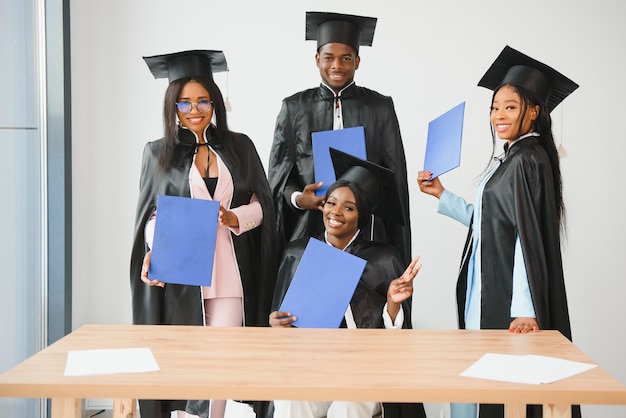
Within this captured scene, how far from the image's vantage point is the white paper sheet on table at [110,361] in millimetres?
2043

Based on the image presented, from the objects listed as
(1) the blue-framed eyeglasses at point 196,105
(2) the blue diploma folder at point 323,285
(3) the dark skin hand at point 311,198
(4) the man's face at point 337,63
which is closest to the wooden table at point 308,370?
(2) the blue diploma folder at point 323,285

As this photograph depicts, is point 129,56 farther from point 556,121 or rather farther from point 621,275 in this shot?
point 621,275

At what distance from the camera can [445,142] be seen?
3.32 metres

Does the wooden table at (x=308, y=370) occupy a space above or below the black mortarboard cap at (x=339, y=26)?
below

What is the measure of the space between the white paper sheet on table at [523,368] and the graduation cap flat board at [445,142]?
1.13 metres

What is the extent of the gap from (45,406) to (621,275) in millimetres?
3500

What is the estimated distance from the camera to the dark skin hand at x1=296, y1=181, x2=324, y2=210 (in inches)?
139

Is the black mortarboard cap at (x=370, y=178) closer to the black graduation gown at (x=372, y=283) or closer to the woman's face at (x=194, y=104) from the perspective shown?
the black graduation gown at (x=372, y=283)

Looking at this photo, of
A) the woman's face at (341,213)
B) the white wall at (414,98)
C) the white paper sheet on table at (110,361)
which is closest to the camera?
the white paper sheet on table at (110,361)

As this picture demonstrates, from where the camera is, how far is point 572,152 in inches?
179

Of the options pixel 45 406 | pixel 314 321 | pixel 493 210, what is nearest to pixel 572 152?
pixel 493 210

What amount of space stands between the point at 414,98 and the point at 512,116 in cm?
157

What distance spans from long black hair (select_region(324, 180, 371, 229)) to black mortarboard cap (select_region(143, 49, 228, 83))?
79 centimetres

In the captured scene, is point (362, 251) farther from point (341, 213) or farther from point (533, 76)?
point (533, 76)
